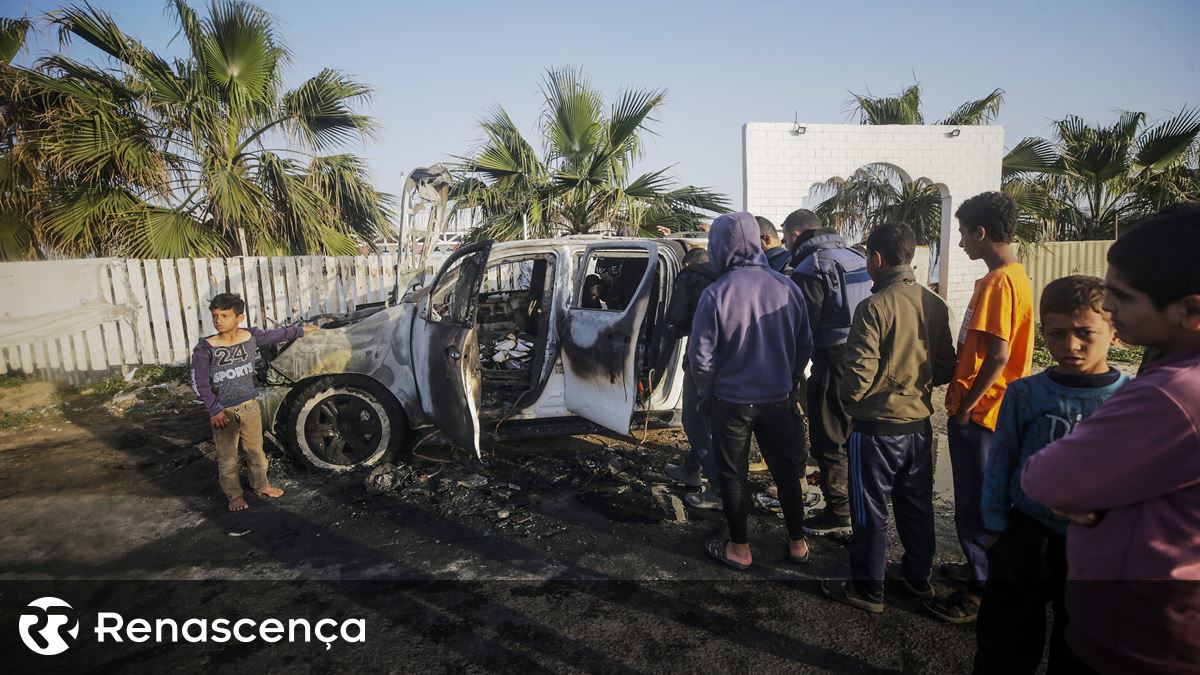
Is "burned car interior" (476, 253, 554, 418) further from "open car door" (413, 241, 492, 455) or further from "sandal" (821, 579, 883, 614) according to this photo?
"sandal" (821, 579, 883, 614)

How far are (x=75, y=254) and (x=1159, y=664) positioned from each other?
34.8ft

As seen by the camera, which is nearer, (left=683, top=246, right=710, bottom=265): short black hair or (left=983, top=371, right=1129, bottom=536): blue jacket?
Answer: (left=983, top=371, right=1129, bottom=536): blue jacket

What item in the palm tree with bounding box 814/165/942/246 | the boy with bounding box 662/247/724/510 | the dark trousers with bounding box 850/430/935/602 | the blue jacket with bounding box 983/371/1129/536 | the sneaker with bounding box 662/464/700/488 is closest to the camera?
the blue jacket with bounding box 983/371/1129/536

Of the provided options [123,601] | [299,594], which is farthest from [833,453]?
[123,601]

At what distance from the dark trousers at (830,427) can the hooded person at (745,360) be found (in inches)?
24.5

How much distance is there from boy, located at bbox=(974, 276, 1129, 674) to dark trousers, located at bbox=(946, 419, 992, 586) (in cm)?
80

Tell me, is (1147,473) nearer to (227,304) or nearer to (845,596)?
(845,596)

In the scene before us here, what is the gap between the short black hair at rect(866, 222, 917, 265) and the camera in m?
2.81

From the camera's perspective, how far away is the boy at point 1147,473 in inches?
42.6

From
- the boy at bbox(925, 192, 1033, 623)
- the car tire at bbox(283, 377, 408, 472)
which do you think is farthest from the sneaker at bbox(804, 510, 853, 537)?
the car tire at bbox(283, 377, 408, 472)

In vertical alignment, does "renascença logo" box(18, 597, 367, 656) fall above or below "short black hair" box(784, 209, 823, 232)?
below

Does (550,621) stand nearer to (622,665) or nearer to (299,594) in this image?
(622,665)

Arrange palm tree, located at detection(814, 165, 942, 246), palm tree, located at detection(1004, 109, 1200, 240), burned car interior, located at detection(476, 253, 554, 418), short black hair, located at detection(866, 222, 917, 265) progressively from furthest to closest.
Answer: palm tree, located at detection(814, 165, 942, 246), palm tree, located at detection(1004, 109, 1200, 240), burned car interior, located at detection(476, 253, 554, 418), short black hair, located at detection(866, 222, 917, 265)

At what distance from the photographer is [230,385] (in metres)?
4.00
